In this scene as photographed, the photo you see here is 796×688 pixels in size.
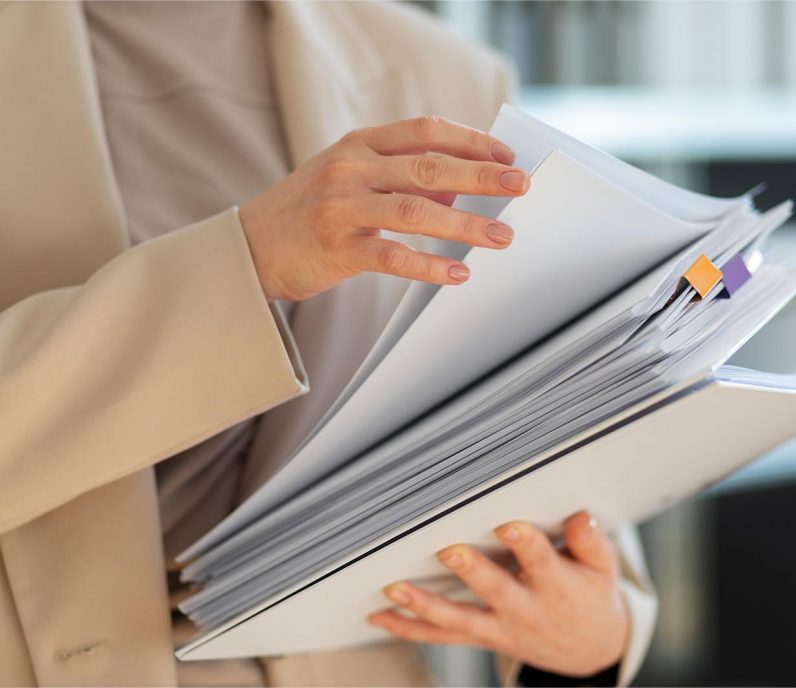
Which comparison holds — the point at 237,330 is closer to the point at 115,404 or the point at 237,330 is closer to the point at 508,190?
the point at 115,404

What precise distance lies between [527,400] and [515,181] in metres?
0.12

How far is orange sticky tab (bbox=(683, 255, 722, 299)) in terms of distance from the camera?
51 cm

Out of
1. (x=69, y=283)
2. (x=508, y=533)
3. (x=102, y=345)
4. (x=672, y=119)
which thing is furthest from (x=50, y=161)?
(x=672, y=119)

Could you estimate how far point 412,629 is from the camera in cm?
71

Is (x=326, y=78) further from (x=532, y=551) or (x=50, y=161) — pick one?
(x=532, y=551)

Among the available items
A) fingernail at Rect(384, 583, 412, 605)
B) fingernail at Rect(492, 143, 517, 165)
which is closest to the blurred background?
fingernail at Rect(384, 583, 412, 605)

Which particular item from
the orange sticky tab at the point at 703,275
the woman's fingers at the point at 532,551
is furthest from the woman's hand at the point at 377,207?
the woman's fingers at the point at 532,551

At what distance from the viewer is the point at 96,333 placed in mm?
571

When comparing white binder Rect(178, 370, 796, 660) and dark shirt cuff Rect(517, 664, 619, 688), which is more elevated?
white binder Rect(178, 370, 796, 660)

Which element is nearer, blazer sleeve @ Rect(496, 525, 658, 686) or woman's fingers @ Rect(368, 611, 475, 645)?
woman's fingers @ Rect(368, 611, 475, 645)

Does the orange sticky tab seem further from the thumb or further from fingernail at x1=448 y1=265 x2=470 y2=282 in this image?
the thumb

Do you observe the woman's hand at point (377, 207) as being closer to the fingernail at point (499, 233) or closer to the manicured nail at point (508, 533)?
the fingernail at point (499, 233)

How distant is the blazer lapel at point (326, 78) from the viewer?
842mm

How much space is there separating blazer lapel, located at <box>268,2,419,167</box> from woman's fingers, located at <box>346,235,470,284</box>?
33cm
